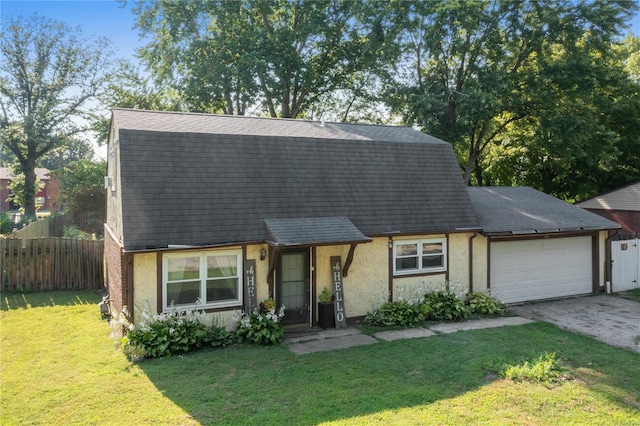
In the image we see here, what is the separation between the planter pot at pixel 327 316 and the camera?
1117 centimetres

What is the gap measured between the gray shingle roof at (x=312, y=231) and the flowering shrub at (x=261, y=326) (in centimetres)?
163

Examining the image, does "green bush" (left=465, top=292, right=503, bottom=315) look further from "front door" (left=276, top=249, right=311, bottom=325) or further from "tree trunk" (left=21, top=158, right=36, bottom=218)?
"tree trunk" (left=21, top=158, right=36, bottom=218)

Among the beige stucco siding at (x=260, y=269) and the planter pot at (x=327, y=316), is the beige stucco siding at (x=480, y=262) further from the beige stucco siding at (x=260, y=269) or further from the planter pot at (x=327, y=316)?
the beige stucco siding at (x=260, y=269)

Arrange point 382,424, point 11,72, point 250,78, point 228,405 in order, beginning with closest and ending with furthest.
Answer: point 382,424, point 228,405, point 250,78, point 11,72

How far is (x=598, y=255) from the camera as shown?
1550cm

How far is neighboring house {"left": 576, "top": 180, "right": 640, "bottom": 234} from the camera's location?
67.8ft

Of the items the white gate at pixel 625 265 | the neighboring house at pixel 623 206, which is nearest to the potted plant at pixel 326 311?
the white gate at pixel 625 265

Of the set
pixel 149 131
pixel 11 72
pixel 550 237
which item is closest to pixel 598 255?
pixel 550 237

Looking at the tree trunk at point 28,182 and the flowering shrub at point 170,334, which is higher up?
the tree trunk at point 28,182

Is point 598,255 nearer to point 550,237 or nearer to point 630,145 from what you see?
point 550,237

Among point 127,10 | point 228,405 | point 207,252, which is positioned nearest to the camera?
point 228,405

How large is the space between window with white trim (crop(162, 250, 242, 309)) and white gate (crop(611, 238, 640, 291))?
13.7m

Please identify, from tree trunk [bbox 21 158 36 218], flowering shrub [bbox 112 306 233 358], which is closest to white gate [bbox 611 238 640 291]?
flowering shrub [bbox 112 306 233 358]

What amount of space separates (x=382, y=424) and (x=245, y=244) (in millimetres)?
5400
